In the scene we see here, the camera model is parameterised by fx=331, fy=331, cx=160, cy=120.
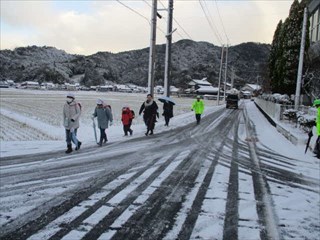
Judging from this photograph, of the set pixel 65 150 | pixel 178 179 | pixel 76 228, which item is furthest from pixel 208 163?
pixel 76 228

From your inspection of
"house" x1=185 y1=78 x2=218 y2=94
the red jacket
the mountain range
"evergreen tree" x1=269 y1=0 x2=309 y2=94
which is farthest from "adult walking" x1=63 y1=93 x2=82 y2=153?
the mountain range

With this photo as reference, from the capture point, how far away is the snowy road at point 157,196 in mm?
4693

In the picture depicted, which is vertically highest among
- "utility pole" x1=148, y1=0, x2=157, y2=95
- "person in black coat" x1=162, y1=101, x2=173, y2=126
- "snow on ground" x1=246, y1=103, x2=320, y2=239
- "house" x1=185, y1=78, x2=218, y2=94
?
"utility pole" x1=148, y1=0, x2=157, y2=95

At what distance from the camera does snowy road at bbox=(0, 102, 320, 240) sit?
4.69 meters

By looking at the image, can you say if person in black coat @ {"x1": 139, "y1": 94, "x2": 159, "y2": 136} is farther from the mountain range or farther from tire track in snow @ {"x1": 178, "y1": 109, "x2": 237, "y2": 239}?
the mountain range

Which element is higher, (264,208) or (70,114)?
(70,114)

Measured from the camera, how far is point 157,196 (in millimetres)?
6203

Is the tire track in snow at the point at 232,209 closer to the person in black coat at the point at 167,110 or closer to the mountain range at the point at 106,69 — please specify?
the person in black coat at the point at 167,110

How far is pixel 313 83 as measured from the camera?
2412cm

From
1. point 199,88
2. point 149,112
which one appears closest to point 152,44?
point 149,112

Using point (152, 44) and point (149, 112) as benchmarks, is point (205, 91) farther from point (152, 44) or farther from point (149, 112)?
point (149, 112)

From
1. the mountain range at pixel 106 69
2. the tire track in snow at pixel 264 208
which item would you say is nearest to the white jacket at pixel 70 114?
the tire track in snow at pixel 264 208

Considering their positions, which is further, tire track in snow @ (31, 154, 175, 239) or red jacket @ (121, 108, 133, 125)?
red jacket @ (121, 108, 133, 125)

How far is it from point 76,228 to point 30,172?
370cm
